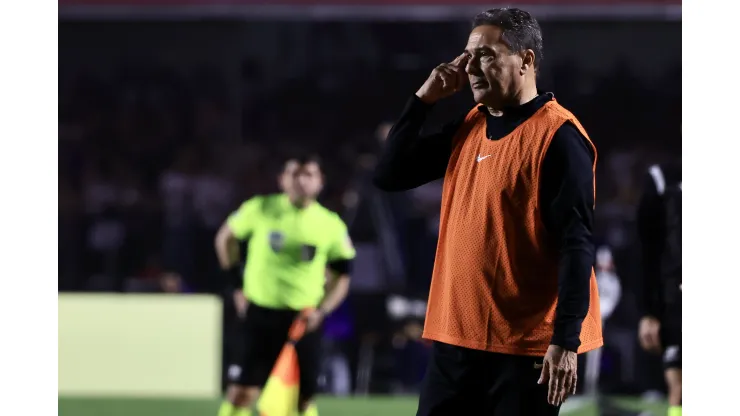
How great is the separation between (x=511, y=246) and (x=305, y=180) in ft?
10.0

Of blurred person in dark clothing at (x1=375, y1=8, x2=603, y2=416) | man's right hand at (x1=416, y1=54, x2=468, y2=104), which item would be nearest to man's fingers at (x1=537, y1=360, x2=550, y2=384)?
blurred person in dark clothing at (x1=375, y1=8, x2=603, y2=416)

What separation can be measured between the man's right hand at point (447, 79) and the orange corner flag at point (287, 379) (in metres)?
2.71

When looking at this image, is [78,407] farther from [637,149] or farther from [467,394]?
[467,394]

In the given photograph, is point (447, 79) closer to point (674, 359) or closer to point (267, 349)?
point (674, 359)

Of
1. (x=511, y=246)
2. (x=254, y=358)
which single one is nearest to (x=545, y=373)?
(x=511, y=246)

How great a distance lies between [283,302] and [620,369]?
264cm

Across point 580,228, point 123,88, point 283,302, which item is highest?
point 123,88

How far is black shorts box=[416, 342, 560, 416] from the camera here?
93.8 inches

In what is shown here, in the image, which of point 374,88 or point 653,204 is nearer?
point 653,204

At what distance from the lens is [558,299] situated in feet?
7.61

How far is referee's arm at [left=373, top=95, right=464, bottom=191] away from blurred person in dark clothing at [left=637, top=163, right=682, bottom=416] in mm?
1648

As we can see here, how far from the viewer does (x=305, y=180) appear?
5371 mm

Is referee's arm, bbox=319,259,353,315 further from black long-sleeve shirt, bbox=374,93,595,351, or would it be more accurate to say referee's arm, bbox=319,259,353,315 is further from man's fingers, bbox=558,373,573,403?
man's fingers, bbox=558,373,573,403

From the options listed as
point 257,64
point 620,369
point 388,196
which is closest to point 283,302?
point 388,196
